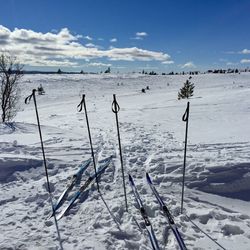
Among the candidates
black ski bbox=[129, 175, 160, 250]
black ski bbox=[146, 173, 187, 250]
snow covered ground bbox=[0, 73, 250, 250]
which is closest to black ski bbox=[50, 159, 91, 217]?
snow covered ground bbox=[0, 73, 250, 250]

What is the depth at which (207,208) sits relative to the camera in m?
5.45

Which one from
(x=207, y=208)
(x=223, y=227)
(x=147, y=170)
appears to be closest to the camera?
(x=223, y=227)

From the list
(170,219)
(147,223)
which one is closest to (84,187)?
(147,223)

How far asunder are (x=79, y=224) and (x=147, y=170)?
2.60m

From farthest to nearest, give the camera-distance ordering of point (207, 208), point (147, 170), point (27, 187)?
point (147, 170), point (27, 187), point (207, 208)

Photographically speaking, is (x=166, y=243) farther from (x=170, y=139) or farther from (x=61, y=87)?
(x=61, y=87)

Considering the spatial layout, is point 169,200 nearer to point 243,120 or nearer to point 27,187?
point 27,187

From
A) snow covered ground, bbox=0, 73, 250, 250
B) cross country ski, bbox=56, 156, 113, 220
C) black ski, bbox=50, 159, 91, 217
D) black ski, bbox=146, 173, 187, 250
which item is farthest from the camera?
black ski, bbox=50, 159, 91, 217

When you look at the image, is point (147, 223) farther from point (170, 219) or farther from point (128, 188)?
point (128, 188)

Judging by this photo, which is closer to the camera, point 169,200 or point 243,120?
point 169,200

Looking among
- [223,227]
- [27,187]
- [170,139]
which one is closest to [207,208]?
[223,227]

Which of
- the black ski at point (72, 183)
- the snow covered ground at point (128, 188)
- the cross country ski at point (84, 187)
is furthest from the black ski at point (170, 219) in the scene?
the black ski at point (72, 183)

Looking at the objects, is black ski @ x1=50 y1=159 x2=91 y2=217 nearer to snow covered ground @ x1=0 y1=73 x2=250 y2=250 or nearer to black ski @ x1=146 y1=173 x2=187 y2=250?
snow covered ground @ x1=0 y1=73 x2=250 y2=250

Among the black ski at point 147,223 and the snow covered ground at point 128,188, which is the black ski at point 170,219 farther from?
the black ski at point 147,223
